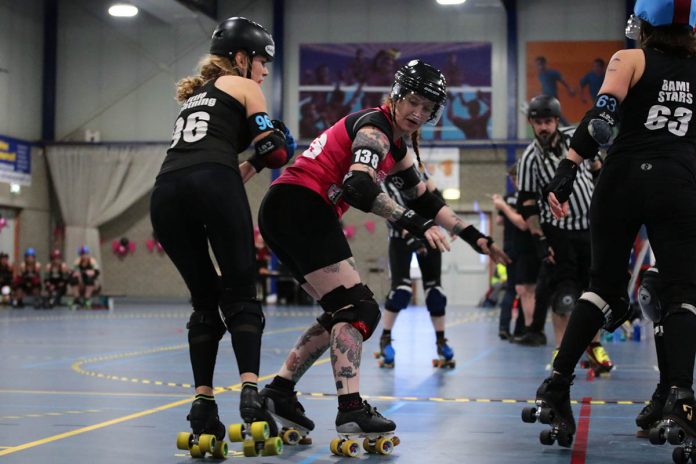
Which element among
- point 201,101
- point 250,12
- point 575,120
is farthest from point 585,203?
point 250,12

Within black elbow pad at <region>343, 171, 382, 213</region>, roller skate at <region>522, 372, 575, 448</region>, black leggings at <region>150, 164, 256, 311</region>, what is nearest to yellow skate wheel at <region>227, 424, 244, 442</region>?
black leggings at <region>150, 164, 256, 311</region>

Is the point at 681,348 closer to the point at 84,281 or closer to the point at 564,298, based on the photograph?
the point at 564,298

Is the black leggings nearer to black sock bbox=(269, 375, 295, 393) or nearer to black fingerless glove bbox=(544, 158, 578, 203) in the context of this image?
black sock bbox=(269, 375, 295, 393)

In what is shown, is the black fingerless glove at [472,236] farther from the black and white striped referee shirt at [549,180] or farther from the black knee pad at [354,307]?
the black and white striped referee shirt at [549,180]

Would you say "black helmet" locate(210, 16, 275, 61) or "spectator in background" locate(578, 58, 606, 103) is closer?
"black helmet" locate(210, 16, 275, 61)

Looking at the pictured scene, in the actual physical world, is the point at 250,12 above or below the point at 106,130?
above

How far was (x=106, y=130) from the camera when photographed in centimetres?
2288

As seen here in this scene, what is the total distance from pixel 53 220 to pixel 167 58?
4634 mm

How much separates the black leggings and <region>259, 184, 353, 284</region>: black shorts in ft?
0.58

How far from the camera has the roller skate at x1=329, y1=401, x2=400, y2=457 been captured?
10.6 feet

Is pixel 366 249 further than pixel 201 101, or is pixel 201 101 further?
pixel 366 249

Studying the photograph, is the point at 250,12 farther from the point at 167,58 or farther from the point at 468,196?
the point at 468,196

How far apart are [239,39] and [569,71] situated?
60.7 feet

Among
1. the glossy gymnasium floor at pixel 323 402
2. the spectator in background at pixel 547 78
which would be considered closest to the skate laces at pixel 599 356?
the glossy gymnasium floor at pixel 323 402
